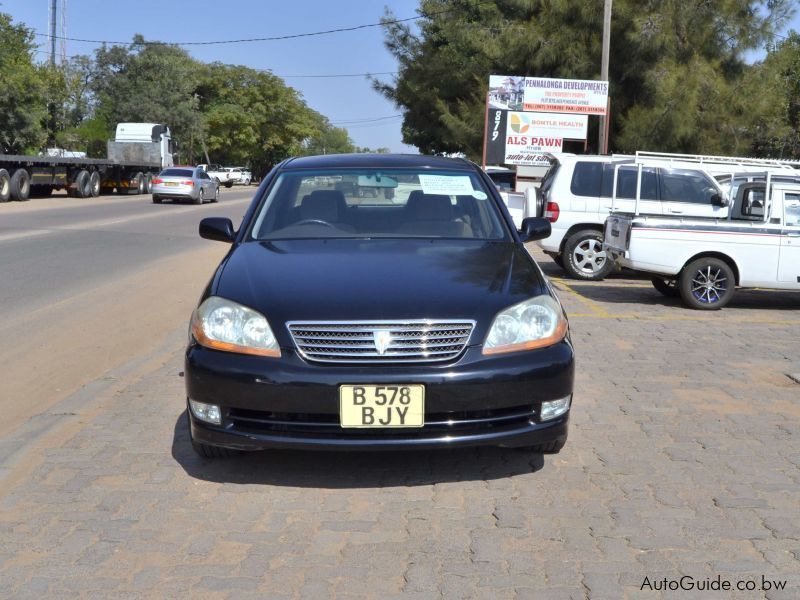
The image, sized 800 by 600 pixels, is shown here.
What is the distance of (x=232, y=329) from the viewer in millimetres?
4410

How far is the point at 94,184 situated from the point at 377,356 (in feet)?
119

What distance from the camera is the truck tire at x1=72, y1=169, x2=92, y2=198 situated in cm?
3634

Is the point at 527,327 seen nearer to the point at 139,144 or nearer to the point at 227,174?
the point at 139,144

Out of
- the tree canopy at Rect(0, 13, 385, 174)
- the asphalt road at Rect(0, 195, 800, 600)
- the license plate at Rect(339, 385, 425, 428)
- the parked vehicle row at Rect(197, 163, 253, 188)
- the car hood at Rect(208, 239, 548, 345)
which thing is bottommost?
the asphalt road at Rect(0, 195, 800, 600)

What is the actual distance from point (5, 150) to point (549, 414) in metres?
46.8

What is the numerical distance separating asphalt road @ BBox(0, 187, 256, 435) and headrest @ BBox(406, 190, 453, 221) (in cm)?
261

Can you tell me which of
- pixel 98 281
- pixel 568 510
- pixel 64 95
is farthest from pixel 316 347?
pixel 64 95

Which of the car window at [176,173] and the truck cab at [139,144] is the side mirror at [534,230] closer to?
the car window at [176,173]

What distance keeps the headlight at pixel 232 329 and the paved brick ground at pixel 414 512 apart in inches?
26.7

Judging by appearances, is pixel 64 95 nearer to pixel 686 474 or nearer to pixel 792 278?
pixel 792 278

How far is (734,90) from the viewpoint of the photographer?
82.7 feet

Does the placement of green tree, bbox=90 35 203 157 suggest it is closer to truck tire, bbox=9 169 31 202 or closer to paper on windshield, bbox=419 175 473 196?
truck tire, bbox=9 169 31 202

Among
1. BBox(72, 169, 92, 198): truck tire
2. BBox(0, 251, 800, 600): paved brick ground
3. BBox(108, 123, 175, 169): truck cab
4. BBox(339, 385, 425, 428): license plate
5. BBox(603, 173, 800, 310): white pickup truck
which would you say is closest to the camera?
BBox(0, 251, 800, 600): paved brick ground

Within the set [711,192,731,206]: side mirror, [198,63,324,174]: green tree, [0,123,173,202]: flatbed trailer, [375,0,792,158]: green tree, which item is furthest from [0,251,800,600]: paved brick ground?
[198,63,324,174]: green tree
